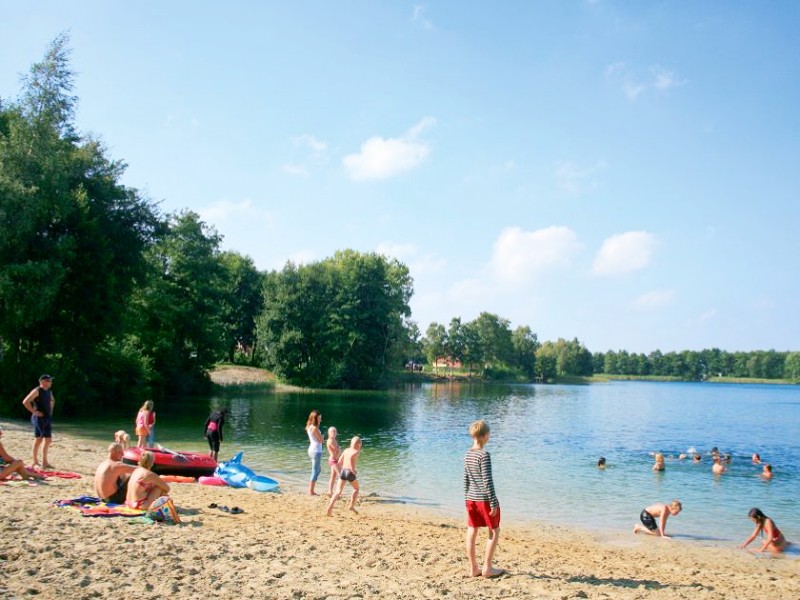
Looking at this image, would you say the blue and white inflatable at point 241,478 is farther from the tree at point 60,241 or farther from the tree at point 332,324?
the tree at point 332,324

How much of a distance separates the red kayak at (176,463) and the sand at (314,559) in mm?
2179

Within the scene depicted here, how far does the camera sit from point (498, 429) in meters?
35.2

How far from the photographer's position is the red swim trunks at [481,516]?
727 centimetres

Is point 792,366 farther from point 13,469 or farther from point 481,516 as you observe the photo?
point 13,469

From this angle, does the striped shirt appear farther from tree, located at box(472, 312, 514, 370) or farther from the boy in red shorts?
tree, located at box(472, 312, 514, 370)

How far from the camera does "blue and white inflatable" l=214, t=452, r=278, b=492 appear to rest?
14430mm

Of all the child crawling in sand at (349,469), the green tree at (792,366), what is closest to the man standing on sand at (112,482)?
the child crawling in sand at (349,469)

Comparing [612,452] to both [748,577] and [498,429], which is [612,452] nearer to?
[498,429]

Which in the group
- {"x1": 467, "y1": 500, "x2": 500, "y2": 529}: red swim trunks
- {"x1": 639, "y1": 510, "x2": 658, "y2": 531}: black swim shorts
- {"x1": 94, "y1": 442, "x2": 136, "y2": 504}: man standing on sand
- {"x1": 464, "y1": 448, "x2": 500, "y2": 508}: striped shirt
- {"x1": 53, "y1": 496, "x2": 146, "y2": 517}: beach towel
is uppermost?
{"x1": 464, "y1": 448, "x2": 500, "y2": 508}: striped shirt

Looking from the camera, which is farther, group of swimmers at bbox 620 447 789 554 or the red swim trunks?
group of swimmers at bbox 620 447 789 554

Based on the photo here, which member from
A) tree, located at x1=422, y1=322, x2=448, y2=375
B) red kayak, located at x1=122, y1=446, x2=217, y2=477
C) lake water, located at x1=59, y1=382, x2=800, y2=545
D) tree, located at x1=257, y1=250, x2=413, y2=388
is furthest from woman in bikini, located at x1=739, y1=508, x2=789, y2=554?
tree, located at x1=422, y1=322, x2=448, y2=375

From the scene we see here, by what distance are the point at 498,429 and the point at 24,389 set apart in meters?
24.5

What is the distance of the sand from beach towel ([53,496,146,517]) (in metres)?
0.21

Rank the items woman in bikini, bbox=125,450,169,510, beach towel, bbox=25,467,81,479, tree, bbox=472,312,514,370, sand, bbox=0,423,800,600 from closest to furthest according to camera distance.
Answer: sand, bbox=0,423,800,600 → woman in bikini, bbox=125,450,169,510 → beach towel, bbox=25,467,81,479 → tree, bbox=472,312,514,370
